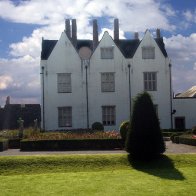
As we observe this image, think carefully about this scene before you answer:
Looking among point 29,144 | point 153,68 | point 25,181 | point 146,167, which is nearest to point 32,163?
point 25,181

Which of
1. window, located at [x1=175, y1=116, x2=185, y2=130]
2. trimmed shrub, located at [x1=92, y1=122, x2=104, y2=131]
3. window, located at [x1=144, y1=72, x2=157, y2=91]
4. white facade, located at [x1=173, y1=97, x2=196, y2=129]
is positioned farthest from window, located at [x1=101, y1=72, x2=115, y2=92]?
window, located at [x1=175, y1=116, x2=185, y2=130]

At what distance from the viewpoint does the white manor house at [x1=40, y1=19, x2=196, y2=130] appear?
145 feet

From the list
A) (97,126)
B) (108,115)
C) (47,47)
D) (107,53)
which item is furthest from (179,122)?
(47,47)

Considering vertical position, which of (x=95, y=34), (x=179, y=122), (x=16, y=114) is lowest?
(x=179, y=122)

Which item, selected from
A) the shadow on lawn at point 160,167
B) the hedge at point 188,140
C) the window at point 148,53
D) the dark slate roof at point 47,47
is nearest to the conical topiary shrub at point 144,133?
the shadow on lawn at point 160,167

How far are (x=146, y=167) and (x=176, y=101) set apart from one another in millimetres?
27258

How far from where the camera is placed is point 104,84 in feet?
147

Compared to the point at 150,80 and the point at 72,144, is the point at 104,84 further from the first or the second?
the point at 72,144

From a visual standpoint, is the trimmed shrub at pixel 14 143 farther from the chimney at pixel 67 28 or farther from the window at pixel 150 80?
the chimney at pixel 67 28

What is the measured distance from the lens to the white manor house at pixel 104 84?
44219 millimetres

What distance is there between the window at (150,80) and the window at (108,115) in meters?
4.34

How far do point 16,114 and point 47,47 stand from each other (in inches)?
365

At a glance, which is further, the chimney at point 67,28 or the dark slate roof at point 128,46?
the chimney at point 67,28

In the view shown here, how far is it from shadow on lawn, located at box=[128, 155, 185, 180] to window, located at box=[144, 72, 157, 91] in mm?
24897
